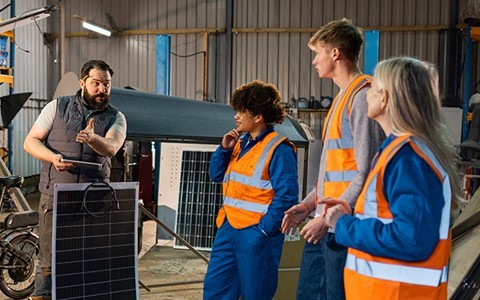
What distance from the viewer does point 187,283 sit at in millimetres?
4383

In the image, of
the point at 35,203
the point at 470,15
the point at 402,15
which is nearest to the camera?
the point at 470,15

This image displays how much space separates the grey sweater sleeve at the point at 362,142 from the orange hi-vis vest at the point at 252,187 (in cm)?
74

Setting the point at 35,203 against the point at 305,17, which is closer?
the point at 35,203

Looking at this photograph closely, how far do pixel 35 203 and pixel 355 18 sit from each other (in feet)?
24.4

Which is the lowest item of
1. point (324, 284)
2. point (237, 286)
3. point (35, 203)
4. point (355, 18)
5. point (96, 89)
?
point (35, 203)

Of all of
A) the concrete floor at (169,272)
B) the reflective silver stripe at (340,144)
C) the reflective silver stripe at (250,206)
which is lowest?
the concrete floor at (169,272)

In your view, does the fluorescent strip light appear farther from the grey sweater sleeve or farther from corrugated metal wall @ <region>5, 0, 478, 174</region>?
the grey sweater sleeve

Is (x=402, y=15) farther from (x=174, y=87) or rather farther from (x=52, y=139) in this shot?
(x=52, y=139)

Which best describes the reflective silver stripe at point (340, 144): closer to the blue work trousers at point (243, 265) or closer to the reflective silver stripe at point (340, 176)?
the reflective silver stripe at point (340, 176)

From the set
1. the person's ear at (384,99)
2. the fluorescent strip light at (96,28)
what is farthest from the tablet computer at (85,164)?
the fluorescent strip light at (96,28)

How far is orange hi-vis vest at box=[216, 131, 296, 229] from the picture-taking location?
2.42 meters

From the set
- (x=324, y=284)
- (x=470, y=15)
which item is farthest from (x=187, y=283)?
(x=470, y=15)

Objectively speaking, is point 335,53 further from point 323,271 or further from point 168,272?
point 168,272

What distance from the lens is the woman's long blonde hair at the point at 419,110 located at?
4.51ft
